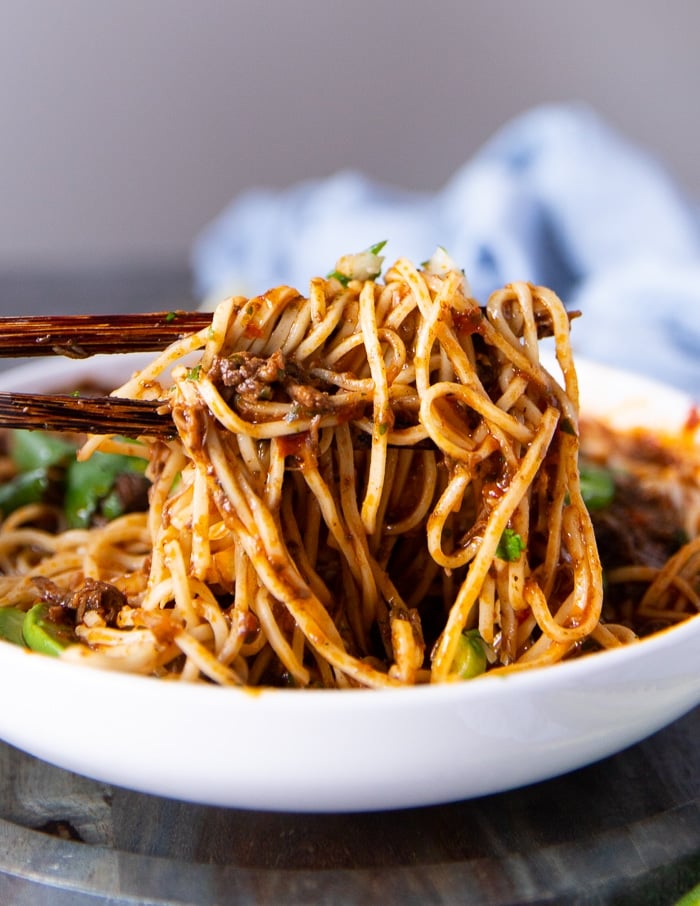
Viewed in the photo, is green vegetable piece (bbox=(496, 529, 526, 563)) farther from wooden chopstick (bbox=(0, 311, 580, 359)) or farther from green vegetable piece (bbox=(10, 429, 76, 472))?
green vegetable piece (bbox=(10, 429, 76, 472))

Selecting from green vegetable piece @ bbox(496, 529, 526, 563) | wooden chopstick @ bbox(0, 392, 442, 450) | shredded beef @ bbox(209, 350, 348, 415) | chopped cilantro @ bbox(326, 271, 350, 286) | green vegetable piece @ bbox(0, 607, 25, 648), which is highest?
chopped cilantro @ bbox(326, 271, 350, 286)

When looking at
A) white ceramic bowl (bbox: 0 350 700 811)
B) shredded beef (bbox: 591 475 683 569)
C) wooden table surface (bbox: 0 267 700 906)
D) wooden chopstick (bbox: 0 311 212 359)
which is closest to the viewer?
white ceramic bowl (bbox: 0 350 700 811)

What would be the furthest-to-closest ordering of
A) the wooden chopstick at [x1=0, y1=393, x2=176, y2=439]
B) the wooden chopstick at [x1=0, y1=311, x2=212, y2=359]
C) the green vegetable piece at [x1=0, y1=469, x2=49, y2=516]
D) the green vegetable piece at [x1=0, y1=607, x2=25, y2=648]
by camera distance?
the green vegetable piece at [x1=0, y1=469, x2=49, y2=516] < the green vegetable piece at [x1=0, y1=607, x2=25, y2=648] < the wooden chopstick at [x1=0, y1=311, x2=212, y2=359] < the wooden chopstick at [x1=0, y1=393, x2=176, y2=439]

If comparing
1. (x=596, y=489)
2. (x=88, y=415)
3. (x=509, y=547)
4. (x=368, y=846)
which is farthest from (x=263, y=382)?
(x=596, y=489)

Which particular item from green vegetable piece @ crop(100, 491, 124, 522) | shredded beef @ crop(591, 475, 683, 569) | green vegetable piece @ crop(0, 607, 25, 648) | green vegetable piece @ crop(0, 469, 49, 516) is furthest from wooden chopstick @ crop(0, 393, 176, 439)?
shredded beef @ crop(591, 475, 683, 569)

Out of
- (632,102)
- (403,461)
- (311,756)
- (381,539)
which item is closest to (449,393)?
(403,461)

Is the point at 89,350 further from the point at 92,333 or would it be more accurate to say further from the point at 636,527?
the point at 636,527
